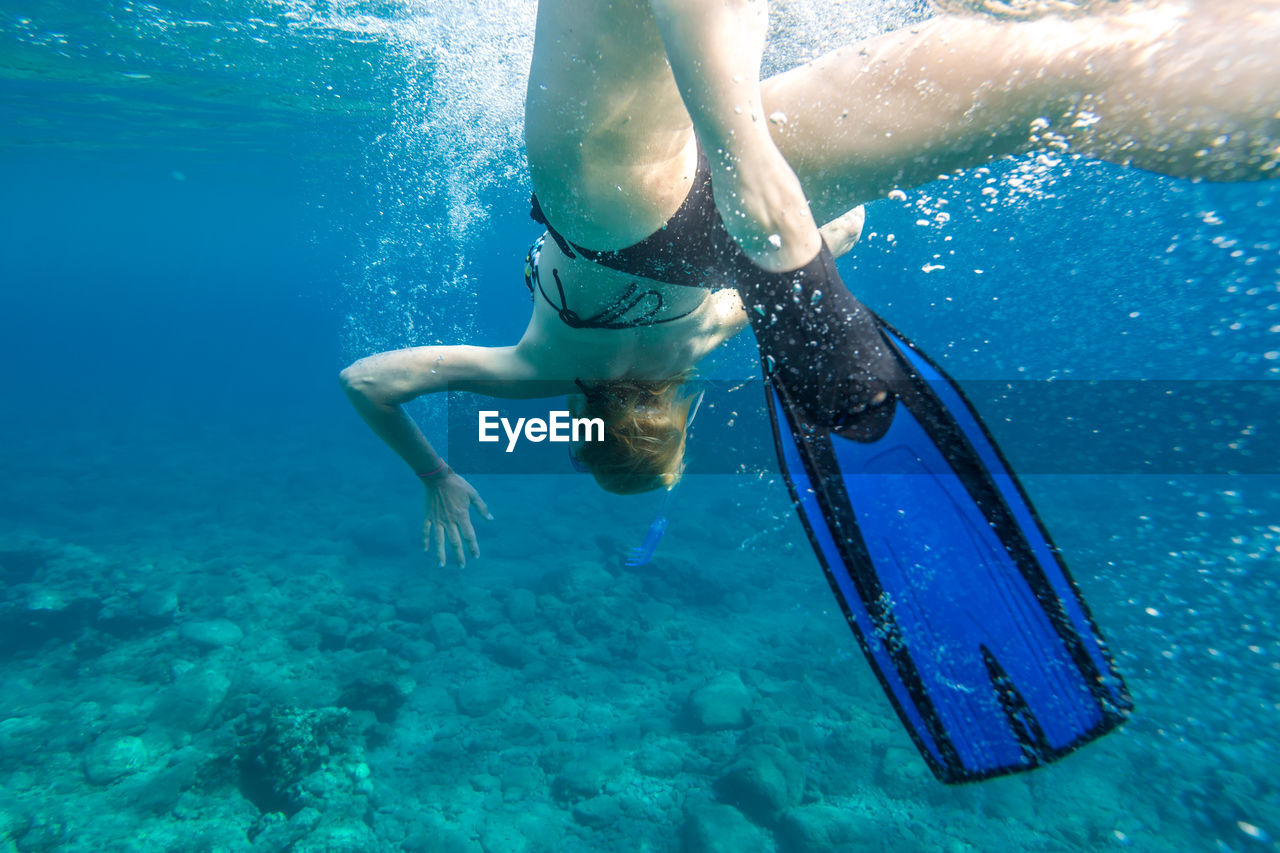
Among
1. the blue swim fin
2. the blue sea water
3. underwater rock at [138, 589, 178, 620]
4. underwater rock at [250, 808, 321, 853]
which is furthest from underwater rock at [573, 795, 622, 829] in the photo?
underwater rock at [138, 589, 178, 620]

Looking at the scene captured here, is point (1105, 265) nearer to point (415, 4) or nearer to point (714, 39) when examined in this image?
→ point (415, 4)

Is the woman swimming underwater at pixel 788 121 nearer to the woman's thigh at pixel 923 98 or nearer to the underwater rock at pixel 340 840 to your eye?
the woman's thigh at pixel 923 98

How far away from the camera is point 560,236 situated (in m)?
1.91

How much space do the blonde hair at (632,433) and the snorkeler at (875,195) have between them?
1.51 ft

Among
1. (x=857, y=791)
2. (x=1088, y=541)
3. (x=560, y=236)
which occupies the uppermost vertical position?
(x=560, y=236)

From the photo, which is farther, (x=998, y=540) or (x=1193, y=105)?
(x=998, y=540)

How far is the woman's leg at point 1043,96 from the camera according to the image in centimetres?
121

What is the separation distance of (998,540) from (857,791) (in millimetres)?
5355

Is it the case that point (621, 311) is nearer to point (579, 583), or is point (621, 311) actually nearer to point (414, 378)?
point (414, 378)

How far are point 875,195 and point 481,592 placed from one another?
9.13 meters

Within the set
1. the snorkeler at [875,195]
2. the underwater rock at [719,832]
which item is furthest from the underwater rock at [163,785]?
the snorkeler at [875,195]

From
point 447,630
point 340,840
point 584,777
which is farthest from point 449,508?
point 447,630

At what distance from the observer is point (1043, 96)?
1.42 metres

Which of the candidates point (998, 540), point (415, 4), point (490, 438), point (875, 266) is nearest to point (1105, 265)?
point (875, 266)
